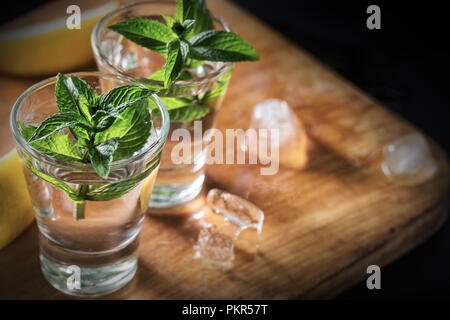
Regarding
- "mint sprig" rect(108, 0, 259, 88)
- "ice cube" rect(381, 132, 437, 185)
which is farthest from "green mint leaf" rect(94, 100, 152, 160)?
"ice cube" rect(381, 132, 437, 185)

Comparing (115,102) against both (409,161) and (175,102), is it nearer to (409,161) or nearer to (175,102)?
(175,102)

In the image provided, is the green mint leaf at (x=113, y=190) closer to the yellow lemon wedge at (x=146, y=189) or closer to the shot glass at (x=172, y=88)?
the yellow lemon wedge at (x=146, y=189)

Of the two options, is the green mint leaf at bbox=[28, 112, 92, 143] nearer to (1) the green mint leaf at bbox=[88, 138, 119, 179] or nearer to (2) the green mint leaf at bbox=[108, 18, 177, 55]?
(1) the green mint leaf at bbox=[88, 138, 119, 179]

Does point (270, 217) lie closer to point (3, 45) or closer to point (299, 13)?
point (3, 45)

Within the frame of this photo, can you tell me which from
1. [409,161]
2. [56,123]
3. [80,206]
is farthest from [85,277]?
[409,161]

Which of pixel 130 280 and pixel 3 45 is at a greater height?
pixel 3 45
